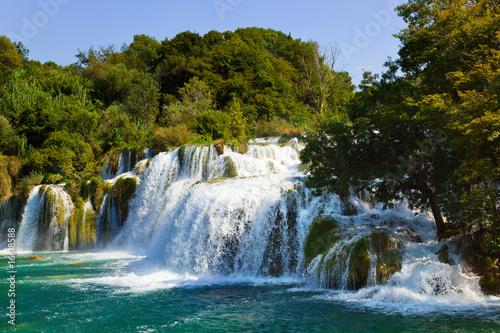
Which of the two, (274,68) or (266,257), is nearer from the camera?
(266,257)

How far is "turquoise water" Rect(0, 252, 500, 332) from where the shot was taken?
8141 mm

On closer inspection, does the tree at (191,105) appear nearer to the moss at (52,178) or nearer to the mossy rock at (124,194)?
the moss at (52,178)

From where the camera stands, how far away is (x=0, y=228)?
22.5m

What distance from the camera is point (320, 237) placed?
39.8 ft

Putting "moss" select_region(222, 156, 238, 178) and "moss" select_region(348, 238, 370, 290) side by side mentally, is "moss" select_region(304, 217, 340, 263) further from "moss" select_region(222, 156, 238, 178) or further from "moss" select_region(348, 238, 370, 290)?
"moss" select_region(222, 156, 238, 178)

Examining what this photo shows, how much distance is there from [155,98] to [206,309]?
30690 mm

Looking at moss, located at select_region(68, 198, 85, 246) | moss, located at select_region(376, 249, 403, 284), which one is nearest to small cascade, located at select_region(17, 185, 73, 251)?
moss, located at select_region(68, 198, 85, 246)

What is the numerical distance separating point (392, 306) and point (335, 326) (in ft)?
6.02

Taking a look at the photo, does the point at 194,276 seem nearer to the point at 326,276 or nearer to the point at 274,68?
the point at 326,276

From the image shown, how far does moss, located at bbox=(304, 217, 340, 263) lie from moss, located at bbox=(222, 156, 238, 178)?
314 inches

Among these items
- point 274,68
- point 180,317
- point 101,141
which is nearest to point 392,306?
point 180,317

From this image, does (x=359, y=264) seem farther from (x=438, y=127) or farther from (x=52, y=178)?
(x=52, y=178)

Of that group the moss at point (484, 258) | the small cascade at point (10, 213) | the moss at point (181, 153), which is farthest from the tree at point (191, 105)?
the moss at point (484, 258)

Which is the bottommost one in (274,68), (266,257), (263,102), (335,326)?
(335,326)
